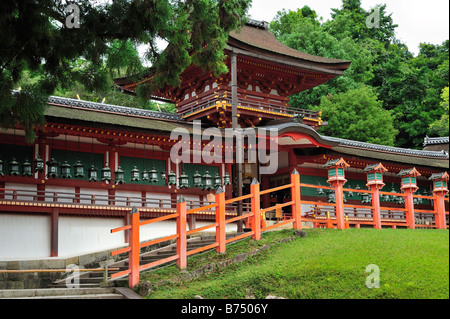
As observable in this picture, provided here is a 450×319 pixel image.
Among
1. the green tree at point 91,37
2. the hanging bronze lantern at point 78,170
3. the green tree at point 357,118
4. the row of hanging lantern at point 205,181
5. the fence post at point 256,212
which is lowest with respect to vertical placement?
the fence post at point 256,212

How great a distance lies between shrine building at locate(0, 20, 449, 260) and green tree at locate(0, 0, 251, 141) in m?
1.19

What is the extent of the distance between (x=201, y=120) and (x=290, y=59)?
15.0 feet

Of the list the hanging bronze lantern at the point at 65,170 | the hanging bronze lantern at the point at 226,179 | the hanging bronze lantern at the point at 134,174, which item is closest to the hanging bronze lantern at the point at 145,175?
the hanging bronze lantern at the point at 134,174

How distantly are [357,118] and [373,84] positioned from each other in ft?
29.4

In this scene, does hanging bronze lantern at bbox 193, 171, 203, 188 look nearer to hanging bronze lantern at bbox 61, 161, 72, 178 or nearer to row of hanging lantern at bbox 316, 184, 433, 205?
hanging bronze lantern at bbox 61, 161, 72, 178

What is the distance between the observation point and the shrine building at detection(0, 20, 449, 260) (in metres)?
17.0

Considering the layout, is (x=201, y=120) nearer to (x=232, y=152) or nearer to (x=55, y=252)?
(x=232, y=152)

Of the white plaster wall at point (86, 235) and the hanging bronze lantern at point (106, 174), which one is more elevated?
the hanging bronze lantern at point (106, 174)

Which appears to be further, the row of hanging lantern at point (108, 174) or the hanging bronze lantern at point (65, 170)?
the hanging bronze lantern at point (65, 170)

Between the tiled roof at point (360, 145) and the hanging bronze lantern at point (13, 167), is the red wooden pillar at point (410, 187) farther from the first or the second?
the hanging bronze lantern at point (13, 167)

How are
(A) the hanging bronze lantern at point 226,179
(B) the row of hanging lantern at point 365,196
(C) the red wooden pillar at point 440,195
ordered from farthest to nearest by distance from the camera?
1. (B) the row of hanging lantern at point 365,196
2. (A) the hanging bronze lantern at point 226,179
3. (C) the red wooden pillar at point 440,195

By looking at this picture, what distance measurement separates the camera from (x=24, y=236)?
16578mm

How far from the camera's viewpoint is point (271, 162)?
23.0 m

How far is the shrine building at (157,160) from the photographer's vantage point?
17.0 meters
